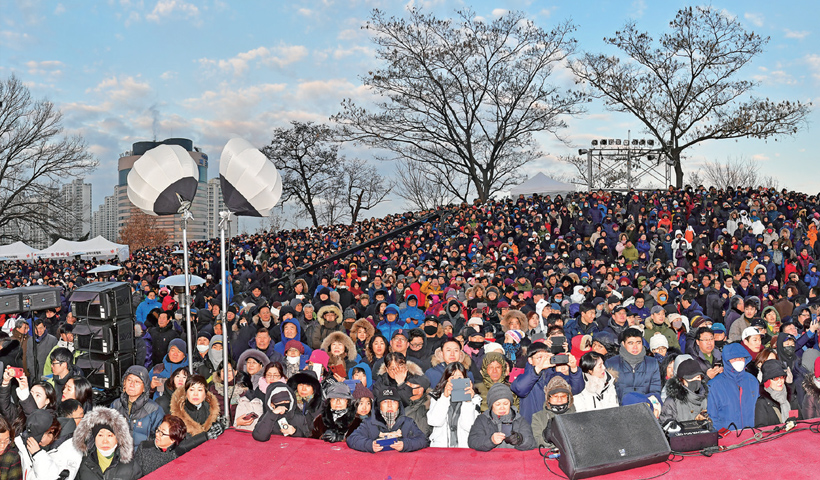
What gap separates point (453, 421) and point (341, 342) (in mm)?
1985

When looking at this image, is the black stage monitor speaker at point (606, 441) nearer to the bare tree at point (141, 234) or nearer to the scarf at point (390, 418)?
the scarf at point (390, 418)

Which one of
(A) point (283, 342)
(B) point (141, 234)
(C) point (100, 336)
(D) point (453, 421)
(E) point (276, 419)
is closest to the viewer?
(D) point (453, 421)

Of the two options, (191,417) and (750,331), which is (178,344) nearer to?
(191,417)

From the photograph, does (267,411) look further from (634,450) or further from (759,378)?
(759,378)

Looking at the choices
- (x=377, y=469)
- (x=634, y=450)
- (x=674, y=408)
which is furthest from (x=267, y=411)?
(x=674, y=408)

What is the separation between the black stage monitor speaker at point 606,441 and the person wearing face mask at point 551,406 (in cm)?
58

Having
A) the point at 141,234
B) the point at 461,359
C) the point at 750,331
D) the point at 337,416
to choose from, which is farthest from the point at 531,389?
the point at 141,234

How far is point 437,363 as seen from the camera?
6.68m

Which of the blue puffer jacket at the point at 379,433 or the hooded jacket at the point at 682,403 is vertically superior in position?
the hooded jacket at the point at 682,403

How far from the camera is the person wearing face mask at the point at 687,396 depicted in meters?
5.25

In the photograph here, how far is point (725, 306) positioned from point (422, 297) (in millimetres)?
5826

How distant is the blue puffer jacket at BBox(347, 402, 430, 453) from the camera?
5.29 metres

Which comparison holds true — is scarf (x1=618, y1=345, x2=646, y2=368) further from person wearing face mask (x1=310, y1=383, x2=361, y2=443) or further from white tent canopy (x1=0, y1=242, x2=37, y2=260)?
white tent canopy (x1=0, y1=242, x2=37, y2=260)

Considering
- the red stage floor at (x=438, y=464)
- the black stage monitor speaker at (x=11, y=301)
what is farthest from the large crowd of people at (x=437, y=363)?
the black stage monitor speaker at (x=11, y=301)
